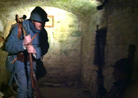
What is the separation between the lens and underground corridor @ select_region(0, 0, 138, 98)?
2.11m

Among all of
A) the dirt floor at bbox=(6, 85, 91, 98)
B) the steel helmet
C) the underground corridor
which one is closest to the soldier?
→ the steel helmet

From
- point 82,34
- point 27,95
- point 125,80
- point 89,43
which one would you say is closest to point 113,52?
point 125,80

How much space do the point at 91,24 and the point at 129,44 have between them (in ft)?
6.86

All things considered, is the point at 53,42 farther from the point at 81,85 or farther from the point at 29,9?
the point at 81,85

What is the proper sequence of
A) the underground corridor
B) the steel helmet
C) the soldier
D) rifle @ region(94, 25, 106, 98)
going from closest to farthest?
the underground corridor
the soldier
the steel helmet
rifle @ region(94, 25, 106, 98)

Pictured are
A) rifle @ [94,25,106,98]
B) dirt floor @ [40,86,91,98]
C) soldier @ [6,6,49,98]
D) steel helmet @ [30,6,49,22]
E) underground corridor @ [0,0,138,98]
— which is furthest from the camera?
dirt floor @ [40,86,91,98]

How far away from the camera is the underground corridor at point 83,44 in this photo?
6.91 feet

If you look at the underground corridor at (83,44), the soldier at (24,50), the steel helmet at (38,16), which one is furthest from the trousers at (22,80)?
the steel helmet at (38,16)

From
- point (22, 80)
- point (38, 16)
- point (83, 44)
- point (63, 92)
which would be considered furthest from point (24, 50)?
point (83, 44)

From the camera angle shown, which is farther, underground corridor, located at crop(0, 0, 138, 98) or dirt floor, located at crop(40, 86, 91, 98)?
dirt floor, located at crop(40, 86, 91, 98)

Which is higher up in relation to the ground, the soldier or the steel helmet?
the steel helmet

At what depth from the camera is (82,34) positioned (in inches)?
192

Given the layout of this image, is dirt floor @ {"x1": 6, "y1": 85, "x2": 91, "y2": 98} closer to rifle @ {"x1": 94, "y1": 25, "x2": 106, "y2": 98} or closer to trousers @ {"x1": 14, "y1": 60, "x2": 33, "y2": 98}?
rifle @ {"x1": 94, "y1": 25, "x2": 106, "y2": 98}

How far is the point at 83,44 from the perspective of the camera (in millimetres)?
4801
